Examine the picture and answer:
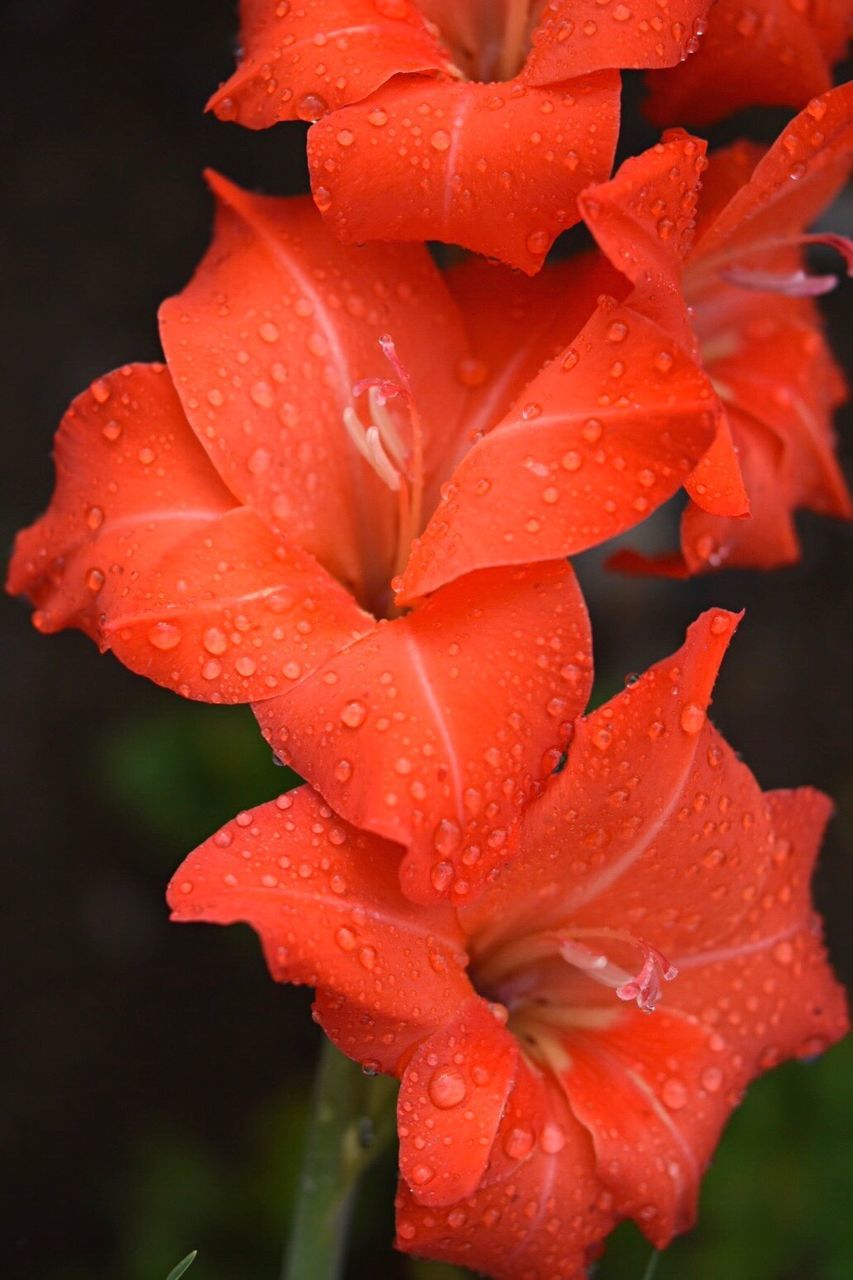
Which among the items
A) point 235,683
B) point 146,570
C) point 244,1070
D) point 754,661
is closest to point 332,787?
point 235,683

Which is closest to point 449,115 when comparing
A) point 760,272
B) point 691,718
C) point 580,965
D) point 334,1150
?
point 760,272

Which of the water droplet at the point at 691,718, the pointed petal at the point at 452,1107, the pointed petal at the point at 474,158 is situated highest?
the pointed petal at the point at 474,158

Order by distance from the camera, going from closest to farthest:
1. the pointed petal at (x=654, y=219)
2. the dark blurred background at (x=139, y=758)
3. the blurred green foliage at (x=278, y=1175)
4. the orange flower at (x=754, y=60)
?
the pointed petal at (x=654, y=219)
the orange flower at (x=754, y=60)
the blurred green foliage at (x=278, y=1175)
the dark blurred background at (x=139, y=758)

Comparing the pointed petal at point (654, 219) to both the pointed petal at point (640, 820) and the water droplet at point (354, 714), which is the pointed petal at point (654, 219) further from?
the water droplet at point (354, 714)

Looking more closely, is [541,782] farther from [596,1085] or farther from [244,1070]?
[244,1070]

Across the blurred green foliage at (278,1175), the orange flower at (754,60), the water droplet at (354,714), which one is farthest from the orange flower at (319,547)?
the blurred green foliage at (278,1175)

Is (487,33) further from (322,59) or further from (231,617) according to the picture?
(231,617)

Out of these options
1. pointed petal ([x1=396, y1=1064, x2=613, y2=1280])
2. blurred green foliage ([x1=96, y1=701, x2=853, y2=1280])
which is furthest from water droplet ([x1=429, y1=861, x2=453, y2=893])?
blurred green foliage ([x1=96, y1=701, x2=853, y2=1280])
